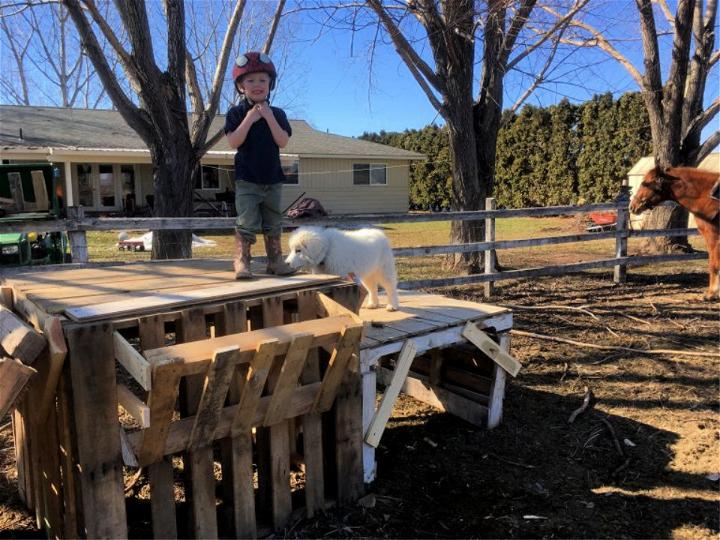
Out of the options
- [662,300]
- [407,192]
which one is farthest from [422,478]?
[407,192]

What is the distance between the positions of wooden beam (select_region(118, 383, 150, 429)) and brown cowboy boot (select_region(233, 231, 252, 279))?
1.07 meters

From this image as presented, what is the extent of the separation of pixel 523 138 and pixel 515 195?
2.32 metres

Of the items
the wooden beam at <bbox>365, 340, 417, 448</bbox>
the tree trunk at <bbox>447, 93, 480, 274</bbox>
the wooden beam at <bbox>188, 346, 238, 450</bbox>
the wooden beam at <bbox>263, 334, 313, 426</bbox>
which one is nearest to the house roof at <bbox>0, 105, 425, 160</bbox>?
the tree trunk at <bbox>447, 93, 480, 274</bbox>

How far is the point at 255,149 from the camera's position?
3.27m

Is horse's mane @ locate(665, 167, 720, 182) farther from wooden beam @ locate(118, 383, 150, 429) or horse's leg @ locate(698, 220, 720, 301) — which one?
wooden beam @ locate(118, 383, 150, 429)

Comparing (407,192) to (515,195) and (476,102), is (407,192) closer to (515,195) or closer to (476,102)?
(515,195)

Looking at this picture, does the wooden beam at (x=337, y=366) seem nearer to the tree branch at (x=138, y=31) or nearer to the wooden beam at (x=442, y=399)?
the wooden beam at (x=442, y=399)

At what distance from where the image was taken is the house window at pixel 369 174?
25.2 m

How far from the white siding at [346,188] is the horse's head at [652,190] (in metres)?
16.6

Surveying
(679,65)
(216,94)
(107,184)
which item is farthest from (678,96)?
(107,184)

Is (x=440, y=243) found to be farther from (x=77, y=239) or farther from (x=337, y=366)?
(x=337, y=366)

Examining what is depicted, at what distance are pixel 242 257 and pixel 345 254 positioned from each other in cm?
71

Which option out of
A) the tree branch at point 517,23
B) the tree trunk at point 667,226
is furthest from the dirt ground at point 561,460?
the tree trunk at point 667,226

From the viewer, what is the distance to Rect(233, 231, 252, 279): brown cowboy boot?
3174mm
